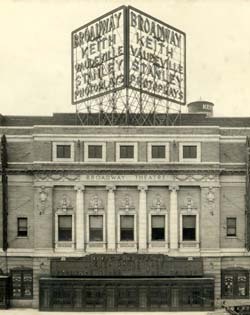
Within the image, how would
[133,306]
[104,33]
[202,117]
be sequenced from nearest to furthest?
1. [133,306]
2. [104,33]
3. [202,117]

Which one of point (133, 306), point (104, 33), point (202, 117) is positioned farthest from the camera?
point (202, 117)

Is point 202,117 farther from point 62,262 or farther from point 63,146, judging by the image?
point 62,262

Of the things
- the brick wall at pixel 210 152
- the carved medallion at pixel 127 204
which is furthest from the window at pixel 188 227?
the brick wall at pixel 210 152

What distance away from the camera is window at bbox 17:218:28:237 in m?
34.6

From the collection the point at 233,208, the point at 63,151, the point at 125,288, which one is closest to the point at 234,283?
the point at 233,208

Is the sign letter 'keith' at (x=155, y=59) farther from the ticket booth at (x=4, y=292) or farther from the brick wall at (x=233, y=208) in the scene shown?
the ticket booth at (x=4, y=292)

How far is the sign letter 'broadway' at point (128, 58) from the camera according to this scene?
114 ft

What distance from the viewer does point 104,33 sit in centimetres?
3538

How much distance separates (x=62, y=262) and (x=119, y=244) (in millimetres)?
4230

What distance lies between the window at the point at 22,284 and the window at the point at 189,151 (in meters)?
14.1

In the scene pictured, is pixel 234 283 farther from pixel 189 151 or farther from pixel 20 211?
pixel 20 211

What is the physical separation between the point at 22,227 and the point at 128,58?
14.5 m

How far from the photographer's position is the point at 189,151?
113ft

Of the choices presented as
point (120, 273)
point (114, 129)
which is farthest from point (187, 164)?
point (120, 273)
